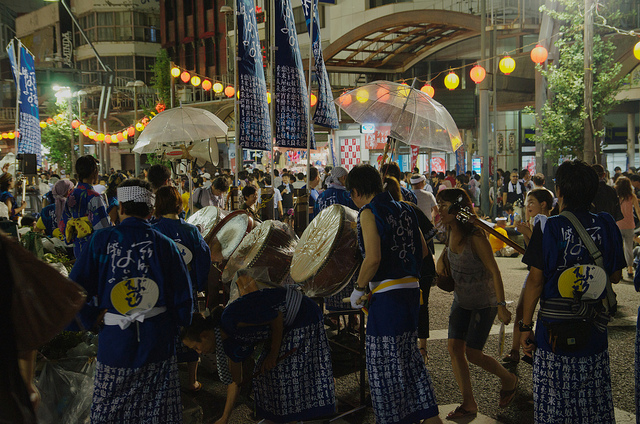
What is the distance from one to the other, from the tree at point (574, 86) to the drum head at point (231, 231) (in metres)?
10.6

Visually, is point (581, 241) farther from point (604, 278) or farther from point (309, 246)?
point (309, 246)

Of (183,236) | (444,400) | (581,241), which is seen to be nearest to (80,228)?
(183,236)

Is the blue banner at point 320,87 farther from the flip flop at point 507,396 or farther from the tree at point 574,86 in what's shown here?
the tree at point 574,86

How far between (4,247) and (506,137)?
86.6 ft

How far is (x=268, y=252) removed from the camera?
478 centimetres

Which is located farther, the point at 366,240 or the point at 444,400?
the point at 444,400

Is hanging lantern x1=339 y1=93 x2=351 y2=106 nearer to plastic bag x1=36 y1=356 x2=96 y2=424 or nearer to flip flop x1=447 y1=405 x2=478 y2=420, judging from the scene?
flip flop x1=447 y1=405 x2=478 y2=420

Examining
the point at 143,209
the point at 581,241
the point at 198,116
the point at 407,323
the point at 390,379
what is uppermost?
the point at 198,116

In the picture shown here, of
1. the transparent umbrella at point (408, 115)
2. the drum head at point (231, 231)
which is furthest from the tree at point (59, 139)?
the drum head at point (231, 231)

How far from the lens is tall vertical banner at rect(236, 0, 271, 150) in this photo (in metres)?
7.03

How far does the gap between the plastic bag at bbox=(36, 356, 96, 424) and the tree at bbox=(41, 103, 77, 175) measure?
34643mm

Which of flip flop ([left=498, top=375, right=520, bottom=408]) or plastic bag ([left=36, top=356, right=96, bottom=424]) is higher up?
plastic bag ([left=36, top=356, right=96, bottom=424])

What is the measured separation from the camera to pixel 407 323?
377cm

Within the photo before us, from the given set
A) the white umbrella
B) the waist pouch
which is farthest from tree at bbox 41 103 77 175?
the waist pouch
